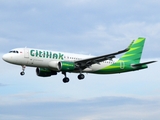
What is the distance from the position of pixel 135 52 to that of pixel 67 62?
60.6ft

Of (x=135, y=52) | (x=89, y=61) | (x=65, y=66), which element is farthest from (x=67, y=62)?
(x=135, y=52)

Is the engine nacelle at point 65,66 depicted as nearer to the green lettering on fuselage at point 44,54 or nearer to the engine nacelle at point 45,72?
the green lettering on fuselage at point 44,54

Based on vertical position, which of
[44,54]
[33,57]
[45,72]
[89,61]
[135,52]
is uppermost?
[135,52]

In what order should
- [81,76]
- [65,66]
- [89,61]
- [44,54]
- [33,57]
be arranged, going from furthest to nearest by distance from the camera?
[81,76], [89,61], [65,66], [44,54], [33,57]

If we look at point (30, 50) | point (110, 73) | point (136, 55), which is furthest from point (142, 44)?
point (30, 50)

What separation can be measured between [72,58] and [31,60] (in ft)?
25.6

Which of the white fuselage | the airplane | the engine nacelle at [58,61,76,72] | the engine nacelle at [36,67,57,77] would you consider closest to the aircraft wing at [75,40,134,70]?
the airplane

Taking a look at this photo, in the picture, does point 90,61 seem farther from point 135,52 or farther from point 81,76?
point 135,52

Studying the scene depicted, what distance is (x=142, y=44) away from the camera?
347 feet

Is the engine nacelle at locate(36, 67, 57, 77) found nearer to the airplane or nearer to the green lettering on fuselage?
the airplane

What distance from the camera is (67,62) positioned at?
90312mm

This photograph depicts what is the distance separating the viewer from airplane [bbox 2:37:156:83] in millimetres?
88000

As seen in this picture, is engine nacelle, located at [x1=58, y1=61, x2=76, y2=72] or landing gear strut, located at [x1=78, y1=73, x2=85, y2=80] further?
landing gear strut, located at [x1=78, y1=73, x2=85, y2=80]

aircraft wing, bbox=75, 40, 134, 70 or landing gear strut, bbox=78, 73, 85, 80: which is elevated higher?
aircraft wing, bbox=75, 40, 134, 70
